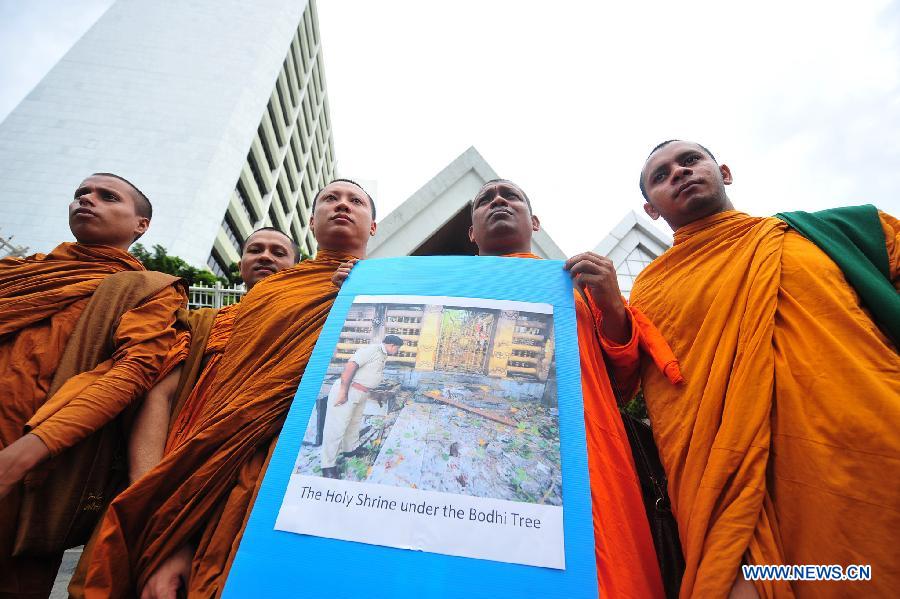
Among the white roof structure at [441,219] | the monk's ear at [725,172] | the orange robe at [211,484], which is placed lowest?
the orange robe at [211,484]

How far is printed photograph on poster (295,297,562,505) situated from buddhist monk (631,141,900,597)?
459 mm

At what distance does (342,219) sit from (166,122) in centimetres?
1761

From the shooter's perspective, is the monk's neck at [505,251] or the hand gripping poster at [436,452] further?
the monk's neck at [505,251]

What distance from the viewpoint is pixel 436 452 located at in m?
1.11

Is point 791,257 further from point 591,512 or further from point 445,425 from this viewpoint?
point 445,425

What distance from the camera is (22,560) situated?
1.45 meters

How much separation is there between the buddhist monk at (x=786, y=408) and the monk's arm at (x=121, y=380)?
2057mm

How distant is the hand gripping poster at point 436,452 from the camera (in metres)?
0.93

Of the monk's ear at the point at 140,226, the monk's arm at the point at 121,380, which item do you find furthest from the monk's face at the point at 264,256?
the monk's arm at the point at 121,380

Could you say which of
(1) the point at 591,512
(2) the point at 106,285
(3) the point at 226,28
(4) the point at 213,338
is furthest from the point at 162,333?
(3) the point at 226,28

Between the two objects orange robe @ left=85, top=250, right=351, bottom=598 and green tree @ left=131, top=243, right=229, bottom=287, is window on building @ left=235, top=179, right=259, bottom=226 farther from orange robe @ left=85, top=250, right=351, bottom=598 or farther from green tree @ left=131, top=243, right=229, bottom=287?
orange robe @ left=85, top=250, right=351, bottom=598

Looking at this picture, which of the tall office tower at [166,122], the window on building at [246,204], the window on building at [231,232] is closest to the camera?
the tall office tower at [166,122]

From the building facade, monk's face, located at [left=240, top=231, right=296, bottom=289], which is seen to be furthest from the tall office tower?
the building facade
